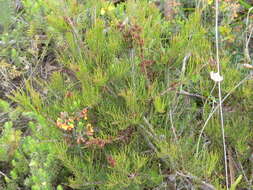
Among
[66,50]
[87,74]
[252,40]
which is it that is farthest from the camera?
[252,40]

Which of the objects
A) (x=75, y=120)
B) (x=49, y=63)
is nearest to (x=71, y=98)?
(x=75, y=120)

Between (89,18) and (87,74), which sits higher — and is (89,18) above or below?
above

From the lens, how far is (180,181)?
1483 millimetres

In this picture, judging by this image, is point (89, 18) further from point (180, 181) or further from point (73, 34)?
point (180, 181)

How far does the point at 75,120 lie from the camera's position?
1.41 metres

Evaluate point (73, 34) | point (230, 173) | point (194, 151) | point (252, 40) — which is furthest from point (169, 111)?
point (252, 40)

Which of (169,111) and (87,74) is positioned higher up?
(87,74)

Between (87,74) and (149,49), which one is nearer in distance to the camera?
→ (87,74)

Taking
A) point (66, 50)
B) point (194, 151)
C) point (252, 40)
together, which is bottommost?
point (194, 151)

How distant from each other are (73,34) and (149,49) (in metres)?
0.34

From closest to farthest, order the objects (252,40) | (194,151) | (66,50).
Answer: (194,151)
(66,50)
(252,40)

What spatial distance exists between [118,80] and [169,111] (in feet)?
0.84

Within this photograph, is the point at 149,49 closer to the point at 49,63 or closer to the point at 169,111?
the point at 169,111

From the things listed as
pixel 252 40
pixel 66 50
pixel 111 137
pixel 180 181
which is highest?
pixel 66 50
